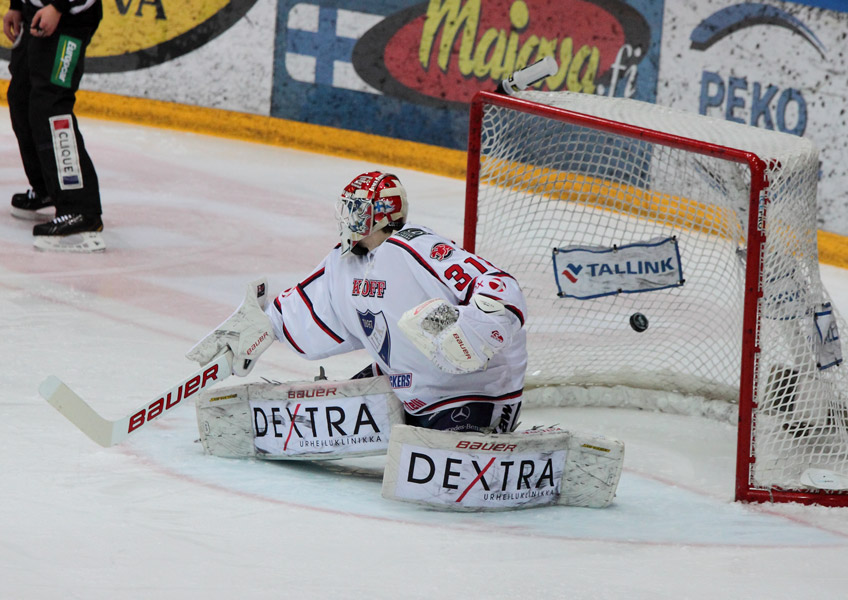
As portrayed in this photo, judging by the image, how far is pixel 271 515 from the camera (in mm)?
2885

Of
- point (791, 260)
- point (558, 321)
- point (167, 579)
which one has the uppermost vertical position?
point (791, 260)

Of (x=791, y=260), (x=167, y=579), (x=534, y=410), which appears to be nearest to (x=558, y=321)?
(x=534, y=410)

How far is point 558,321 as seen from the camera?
4348 mm

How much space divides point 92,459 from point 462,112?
4.26 m

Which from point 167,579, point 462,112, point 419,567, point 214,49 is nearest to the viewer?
point 167,579

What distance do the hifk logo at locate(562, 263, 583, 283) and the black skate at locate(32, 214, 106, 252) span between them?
222 centimetres

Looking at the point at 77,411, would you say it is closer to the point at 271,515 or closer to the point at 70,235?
the point at 271,515

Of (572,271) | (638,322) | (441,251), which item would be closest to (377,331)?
(441,251)

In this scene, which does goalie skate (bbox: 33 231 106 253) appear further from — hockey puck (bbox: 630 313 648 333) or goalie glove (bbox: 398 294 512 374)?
goalie glove (bbox: 398 294 512 374)

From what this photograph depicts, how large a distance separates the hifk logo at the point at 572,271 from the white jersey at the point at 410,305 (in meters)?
0.79

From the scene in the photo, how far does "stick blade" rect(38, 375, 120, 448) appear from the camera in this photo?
302 cm

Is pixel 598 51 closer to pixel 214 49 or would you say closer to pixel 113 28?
pixel 214 49

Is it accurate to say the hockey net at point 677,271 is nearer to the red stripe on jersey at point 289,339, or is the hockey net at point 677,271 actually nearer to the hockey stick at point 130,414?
the red stripe on jersey at point 289,339

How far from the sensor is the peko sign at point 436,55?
6.50 meters
